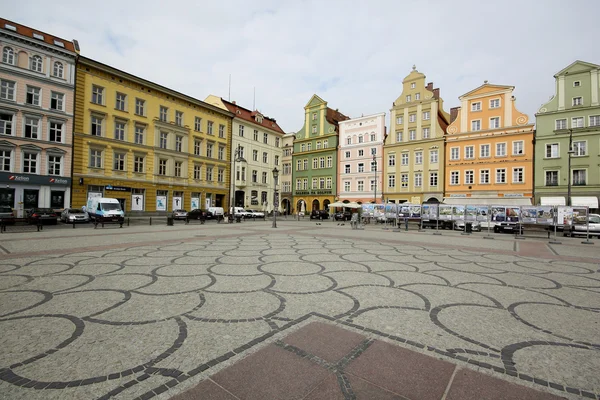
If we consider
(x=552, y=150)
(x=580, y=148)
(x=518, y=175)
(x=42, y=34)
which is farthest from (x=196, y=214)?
(x=580, y=148)

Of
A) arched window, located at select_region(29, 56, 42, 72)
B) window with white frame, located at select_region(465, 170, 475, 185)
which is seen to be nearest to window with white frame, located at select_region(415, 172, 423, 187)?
window with white frame, located at select_region(465, 170, 475, 185)

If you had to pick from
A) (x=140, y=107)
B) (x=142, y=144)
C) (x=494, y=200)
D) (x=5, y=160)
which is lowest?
(x=494, y=200)

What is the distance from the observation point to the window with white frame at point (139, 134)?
113 feet

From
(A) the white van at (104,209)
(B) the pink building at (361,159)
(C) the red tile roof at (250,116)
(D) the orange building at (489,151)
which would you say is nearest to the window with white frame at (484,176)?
(D) the orange building at (489,151)

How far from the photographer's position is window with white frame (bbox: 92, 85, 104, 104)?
31094 millimetres

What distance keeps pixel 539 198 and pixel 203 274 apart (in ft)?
128

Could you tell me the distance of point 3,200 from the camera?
25.6 meters

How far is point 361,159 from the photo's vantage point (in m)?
46.4

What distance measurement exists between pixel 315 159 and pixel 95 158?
3287 centimetres

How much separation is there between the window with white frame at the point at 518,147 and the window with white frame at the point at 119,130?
4566 cm

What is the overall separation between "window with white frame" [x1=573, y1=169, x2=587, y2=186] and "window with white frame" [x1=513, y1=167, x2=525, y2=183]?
4396mm

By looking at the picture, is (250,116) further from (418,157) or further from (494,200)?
(494,200)

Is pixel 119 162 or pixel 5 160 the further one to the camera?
pixel 119 162

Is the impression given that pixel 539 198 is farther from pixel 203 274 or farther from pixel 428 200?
pixel 203 274
